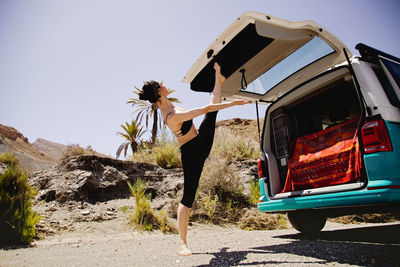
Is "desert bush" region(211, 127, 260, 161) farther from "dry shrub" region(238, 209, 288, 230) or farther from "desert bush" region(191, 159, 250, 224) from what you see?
"dry shrub" region(238, 209, 288, 230)

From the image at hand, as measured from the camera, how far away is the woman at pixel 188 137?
258cm

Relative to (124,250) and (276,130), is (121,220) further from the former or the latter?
(276,130)

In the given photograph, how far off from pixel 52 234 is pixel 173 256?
10.6 feet

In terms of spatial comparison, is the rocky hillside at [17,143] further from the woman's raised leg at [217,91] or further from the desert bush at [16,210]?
the woman's raised leg at [217,91]

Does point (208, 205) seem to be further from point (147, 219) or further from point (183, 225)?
point (183, 225)

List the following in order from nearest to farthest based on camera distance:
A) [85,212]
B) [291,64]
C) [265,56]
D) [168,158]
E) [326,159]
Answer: [326,159], [265,56], [291,64], [85,212], [168,158]

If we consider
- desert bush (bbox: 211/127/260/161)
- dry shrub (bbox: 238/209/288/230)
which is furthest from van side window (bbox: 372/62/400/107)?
desert bush (bbox: 211/127/260/161)

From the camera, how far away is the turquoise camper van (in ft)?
7.22

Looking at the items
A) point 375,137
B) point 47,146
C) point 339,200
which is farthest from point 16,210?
point 47,146

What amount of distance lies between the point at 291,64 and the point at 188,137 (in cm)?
187

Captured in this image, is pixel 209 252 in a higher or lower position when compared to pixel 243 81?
lower

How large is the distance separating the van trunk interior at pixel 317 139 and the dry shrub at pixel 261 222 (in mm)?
2080

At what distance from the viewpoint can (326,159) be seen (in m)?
3.01

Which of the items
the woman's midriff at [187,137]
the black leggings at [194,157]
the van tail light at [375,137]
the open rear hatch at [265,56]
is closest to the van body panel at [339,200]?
the van tail light at [375,137]
